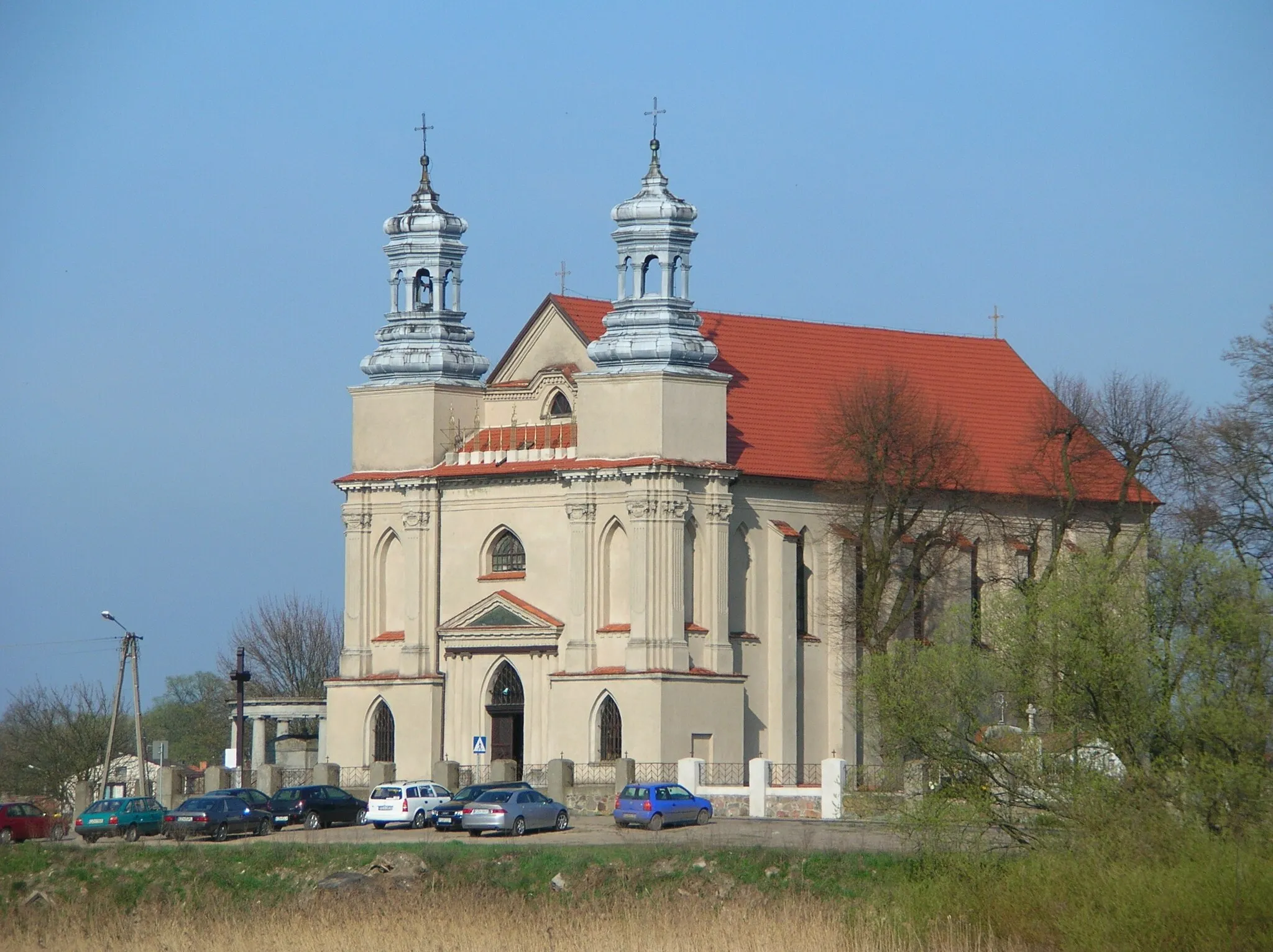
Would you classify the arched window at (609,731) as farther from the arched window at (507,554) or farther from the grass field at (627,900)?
the grass field at (627,900)

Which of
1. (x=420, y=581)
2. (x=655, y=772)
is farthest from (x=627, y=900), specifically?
(x=420, y=581)

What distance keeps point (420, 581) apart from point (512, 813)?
1429 centimetres

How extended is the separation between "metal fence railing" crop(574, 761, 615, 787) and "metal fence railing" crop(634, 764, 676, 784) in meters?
0.63

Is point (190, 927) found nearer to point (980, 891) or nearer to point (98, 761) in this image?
point (980, 891)

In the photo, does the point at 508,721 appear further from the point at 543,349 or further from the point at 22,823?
the point at 22,823

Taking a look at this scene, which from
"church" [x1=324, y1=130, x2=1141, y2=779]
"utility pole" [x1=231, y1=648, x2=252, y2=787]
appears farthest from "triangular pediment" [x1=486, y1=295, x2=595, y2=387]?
"utility pole" [x1=231, y1=648, x2=252, y2=787]

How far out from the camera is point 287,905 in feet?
151

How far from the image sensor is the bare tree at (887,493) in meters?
66.5

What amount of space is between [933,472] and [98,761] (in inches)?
1252

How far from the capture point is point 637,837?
52.8m

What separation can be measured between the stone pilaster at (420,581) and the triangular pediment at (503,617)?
0.96m

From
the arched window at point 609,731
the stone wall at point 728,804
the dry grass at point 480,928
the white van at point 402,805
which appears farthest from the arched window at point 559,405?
the dry grass at point 480,928

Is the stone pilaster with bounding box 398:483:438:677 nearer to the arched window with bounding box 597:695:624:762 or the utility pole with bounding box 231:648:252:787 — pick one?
the utility pole with bounding box 231:648:252:787

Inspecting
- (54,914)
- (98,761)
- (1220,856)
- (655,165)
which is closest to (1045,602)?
(1220,856)
